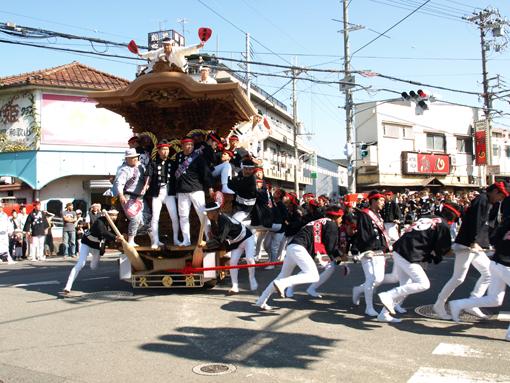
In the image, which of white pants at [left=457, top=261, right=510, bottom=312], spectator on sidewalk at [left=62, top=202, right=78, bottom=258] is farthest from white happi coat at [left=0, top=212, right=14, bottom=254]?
white pants at [left=457, top=261, right=510, bottom=312]

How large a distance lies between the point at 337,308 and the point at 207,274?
223 centimetres

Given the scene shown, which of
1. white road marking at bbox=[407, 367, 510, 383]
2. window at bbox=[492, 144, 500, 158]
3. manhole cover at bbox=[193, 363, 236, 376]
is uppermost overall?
window at bbox=[492, 144, 500, 158]

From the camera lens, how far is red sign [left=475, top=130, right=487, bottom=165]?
124 ft

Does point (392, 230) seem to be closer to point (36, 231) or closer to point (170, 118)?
point (170, 118)

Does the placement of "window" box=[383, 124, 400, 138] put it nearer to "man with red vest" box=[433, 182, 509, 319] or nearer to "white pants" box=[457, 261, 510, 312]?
"man with red vest" box=[433, 182, 509, 319]

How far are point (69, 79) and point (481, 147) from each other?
29654 millimetres

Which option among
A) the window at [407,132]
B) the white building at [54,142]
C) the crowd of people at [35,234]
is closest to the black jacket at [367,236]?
the crowd of people at [35,234]

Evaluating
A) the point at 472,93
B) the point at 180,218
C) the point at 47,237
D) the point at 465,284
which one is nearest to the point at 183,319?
the point at 180,218

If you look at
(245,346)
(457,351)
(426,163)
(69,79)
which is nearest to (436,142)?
(426,163)

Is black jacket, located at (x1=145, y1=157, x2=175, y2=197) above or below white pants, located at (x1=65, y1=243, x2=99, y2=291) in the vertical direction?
above

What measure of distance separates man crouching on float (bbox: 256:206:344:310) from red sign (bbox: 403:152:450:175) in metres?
30.4

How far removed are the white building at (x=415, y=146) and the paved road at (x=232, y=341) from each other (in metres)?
27.9

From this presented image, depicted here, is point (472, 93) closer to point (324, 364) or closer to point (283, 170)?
point (324, 364)

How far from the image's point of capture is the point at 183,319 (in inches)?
269
